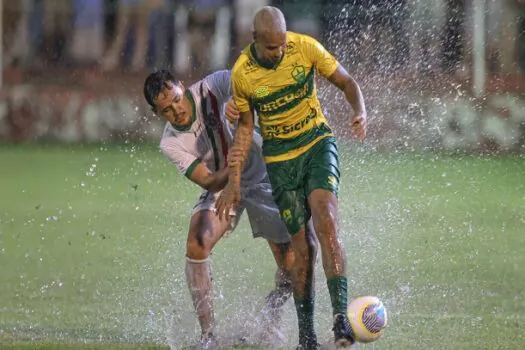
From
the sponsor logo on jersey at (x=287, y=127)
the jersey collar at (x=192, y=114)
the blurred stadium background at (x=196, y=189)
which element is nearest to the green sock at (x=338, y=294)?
the blurred stadium background at (x=196, y=189)

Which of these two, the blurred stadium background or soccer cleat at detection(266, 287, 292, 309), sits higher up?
soccer cleat at detection(266, 287, 292, 309)

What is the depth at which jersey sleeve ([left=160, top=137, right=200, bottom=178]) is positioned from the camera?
7824 millimetres

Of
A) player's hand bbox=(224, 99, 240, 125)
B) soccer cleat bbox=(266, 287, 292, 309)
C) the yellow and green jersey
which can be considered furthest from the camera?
soccer cleat bbox=(266, 287, 292, 309)

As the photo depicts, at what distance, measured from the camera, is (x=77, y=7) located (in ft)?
72.7

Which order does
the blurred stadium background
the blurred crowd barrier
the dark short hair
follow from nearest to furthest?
the dark short hair < the blurred stadium background < the blurred crowd barrier

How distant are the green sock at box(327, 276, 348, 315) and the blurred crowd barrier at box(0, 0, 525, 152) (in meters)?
9.16

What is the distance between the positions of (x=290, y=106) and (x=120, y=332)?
1.89 meters

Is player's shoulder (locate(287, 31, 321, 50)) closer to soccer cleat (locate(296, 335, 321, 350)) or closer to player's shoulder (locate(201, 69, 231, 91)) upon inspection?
player's shoulder (locate(201, 69, 231, 91))

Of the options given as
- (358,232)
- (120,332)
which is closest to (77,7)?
(358,232)

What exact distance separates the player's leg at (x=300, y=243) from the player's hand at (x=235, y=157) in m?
0.23

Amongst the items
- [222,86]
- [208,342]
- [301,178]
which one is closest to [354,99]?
[301,178]

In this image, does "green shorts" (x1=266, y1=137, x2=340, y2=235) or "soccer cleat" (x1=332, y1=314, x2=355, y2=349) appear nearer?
"soccer cleat" (x1=332, y1=314, x2=355, y2=349)

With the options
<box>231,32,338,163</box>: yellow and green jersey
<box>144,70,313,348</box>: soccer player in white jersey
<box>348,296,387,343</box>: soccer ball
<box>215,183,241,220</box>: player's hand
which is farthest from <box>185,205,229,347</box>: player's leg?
<box>348,296,387,343</box>: soccer ball

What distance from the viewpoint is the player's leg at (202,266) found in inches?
308
